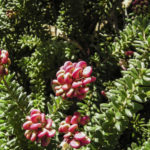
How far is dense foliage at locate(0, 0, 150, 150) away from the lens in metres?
0.98

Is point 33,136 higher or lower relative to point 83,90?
lower

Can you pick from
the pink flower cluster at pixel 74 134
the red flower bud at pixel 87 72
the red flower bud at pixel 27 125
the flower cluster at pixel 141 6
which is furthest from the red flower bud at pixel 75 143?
the flower cluster at pixel 141 6

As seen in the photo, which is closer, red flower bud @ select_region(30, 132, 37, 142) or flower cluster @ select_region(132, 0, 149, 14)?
red flower bud @ select_region(30, 132, 37, 142)

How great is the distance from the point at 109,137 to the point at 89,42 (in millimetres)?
1238

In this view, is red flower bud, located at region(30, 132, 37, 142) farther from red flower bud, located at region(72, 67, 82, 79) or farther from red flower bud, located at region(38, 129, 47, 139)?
red flower bud, located at region(72, 67, 82, 79)

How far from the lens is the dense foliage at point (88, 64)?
3.23 ft

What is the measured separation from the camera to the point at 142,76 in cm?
92

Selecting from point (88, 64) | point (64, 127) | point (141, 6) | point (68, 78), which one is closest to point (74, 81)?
point (68, 78)

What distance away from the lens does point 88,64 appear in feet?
5.62

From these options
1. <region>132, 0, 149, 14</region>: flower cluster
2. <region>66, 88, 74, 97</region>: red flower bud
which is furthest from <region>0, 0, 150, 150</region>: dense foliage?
<region>66, 88, 74, 97</region>: red flower bud

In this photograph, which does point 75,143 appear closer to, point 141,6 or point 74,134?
point 74,134

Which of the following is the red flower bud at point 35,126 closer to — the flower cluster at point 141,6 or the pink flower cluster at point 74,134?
the pink flower cluster at point 74,134

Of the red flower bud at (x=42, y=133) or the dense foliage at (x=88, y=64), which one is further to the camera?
the dense foliage at (x=88, y=64)

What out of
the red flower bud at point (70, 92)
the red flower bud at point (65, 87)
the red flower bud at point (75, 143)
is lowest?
the red flower bud at point (75, 143)
